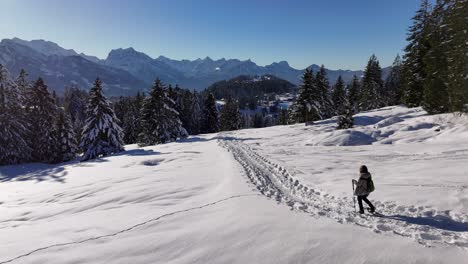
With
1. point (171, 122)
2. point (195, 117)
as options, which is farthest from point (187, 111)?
point (171, 122)

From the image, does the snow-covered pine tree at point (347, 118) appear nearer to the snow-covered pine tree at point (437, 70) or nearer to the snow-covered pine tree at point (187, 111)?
the snow-covered pine tree at point (437, 70)

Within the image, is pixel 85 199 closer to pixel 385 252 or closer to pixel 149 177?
pixel 149 177

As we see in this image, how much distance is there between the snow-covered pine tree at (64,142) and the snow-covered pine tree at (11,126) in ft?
11.0

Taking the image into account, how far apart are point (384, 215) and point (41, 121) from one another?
1612 inches

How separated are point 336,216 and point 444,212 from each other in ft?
11.5

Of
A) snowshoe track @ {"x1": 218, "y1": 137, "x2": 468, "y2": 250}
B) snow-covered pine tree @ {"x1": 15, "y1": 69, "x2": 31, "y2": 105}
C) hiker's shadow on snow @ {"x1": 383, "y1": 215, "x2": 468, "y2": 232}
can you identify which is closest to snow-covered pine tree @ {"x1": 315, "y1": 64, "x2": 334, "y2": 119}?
snowshoe track @ {"x1": 218, "y1": 137, "x2": 468, "y2": 250}

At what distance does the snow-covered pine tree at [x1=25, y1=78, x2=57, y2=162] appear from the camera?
1371 inches

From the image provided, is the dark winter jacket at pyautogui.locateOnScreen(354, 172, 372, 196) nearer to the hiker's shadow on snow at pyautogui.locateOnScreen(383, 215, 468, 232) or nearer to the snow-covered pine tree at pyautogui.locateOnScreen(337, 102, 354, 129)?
the hiker's shadow on snow at pyautogui.locateOnScreen(383, 215, 468, 232)

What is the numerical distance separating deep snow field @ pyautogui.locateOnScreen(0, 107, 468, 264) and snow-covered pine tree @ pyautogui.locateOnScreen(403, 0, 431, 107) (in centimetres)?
2104

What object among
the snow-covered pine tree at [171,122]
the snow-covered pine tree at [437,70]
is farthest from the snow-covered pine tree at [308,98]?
the snow-covered pine tree at [171,122]

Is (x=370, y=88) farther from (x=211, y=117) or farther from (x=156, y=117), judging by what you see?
(x=156, y=117)

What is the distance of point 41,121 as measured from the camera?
35.8m

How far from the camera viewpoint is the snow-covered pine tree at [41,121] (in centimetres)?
3481

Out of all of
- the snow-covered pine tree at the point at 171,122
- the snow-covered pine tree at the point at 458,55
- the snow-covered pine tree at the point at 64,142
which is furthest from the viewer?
the snow-covered pine tree at the point at 171,122
